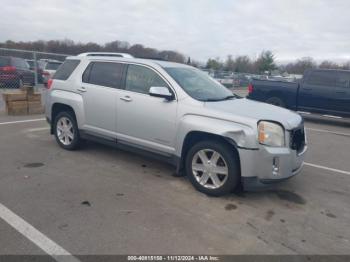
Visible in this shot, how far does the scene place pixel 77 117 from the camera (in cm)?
589

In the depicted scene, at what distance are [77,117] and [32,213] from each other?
8.25 ft

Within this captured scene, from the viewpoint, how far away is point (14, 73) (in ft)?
46.1

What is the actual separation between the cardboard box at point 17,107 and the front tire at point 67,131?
168 inches

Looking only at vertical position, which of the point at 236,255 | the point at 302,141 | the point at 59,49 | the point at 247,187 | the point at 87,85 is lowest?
the point at 236,255

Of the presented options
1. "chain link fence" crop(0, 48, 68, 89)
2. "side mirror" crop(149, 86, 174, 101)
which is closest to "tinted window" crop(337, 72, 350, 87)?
"side mirror" crop(149, 86, 174, 101)

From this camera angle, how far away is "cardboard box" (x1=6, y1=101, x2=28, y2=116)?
9.78 metres

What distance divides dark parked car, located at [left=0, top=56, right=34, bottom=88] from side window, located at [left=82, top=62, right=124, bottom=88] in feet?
31.3

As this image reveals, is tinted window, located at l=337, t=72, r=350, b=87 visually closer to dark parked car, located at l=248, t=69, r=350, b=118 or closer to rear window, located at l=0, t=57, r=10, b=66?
dark parked car, located at l=248, t=69, r=350, b=118

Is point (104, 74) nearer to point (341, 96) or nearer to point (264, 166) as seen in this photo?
point (264, 166)

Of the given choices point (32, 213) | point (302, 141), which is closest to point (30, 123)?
point (32, 213)

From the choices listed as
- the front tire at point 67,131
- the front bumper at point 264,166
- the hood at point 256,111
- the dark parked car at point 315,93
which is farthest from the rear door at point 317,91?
the front tire at point 67,131

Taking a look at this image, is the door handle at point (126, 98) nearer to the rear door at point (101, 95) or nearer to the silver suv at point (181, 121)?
the silver suv at point (181, 121)

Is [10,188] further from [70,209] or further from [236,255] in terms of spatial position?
[236,255]

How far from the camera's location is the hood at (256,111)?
4.25 metres
